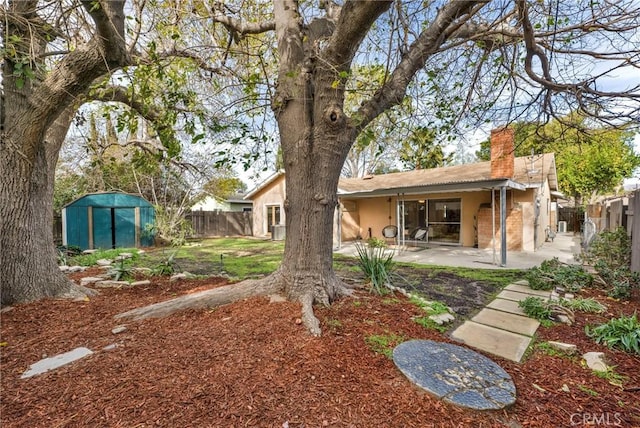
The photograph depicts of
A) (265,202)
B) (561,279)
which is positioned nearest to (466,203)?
(561,279)

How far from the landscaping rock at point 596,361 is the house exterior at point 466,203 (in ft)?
17.7

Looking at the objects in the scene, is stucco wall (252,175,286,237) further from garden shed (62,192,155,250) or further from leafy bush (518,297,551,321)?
leafy bush (518,297,551,321)

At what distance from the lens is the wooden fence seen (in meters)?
17.1

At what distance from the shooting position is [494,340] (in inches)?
130

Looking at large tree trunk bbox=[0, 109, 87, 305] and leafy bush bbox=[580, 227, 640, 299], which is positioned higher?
large tree trunk bbox=[0, 109, 87, 305]

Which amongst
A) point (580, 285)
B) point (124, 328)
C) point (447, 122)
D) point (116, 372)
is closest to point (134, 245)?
point (124, 328)

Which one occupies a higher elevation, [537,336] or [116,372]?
[116,372]

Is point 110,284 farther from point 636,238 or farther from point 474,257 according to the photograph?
point 636,238

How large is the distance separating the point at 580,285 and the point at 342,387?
572 centimetres

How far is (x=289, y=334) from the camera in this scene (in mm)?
2816

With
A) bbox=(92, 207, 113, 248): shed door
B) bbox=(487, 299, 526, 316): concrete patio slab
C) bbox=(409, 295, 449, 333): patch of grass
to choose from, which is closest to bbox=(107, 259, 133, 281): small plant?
bbox=(409, 295, 449, 333): patch of grass

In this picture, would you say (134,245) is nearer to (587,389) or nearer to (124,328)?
(124,328)

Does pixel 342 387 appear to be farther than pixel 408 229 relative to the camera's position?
No

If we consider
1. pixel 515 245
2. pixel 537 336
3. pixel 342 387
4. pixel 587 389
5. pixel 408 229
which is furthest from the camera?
pixel 408 229
